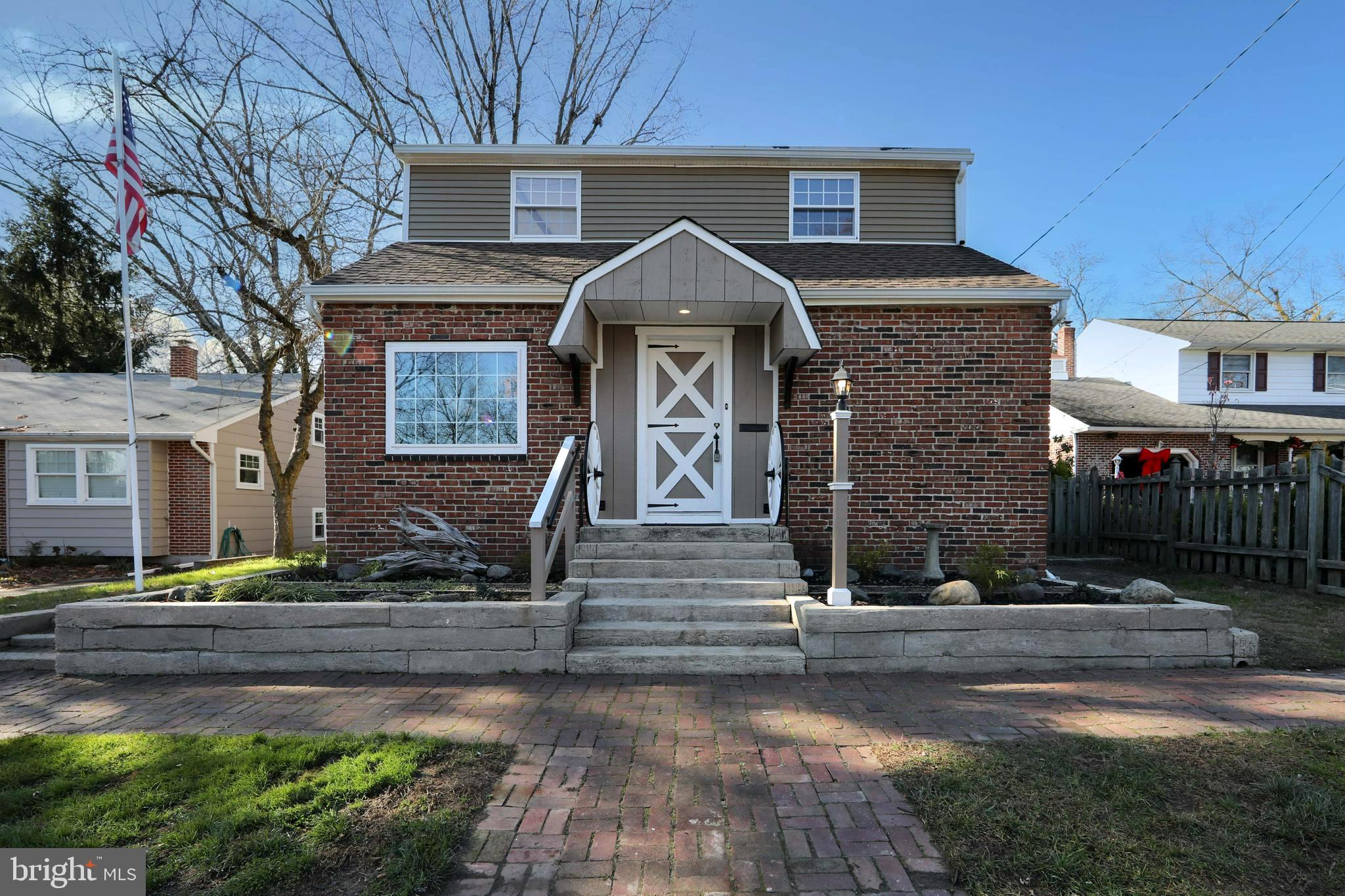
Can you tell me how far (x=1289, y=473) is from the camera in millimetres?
8164

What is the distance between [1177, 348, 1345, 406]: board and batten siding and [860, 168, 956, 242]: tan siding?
53.0 feet

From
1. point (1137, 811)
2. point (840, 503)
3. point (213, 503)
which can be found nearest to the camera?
point (1137, 811)

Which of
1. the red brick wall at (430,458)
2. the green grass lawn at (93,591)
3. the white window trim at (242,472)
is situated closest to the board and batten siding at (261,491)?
the white window trim at (242,472)

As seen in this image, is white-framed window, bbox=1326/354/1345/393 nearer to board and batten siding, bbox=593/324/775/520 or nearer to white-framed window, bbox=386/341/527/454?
board and batten siding, bbox=593/324/775/520

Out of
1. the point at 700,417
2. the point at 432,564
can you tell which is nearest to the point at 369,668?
the point at 432,564

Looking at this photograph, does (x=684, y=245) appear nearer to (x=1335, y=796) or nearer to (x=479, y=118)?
(x=1335, y=796)

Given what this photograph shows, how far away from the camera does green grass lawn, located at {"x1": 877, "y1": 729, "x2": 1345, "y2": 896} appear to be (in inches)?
101

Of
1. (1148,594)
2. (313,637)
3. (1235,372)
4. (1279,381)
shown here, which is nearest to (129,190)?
(313,637)

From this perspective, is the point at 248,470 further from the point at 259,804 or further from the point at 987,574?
the point at 987,574

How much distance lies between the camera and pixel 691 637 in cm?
566

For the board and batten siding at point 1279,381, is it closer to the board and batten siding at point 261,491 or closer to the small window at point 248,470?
the board and batten siding at point 261,491

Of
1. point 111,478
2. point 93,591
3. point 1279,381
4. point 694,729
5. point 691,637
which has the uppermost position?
point 1279,381

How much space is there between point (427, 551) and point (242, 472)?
12568 mm

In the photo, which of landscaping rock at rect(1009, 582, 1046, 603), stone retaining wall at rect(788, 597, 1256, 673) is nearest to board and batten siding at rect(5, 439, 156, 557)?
stone retaining wall at rect(788, 597, 1256, 673)
